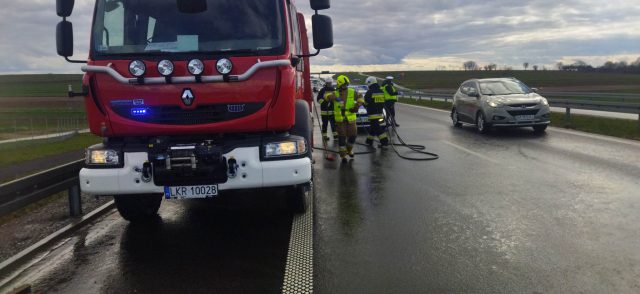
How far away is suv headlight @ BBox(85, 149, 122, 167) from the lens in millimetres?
4965

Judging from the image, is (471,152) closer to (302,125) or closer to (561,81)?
(302,125)

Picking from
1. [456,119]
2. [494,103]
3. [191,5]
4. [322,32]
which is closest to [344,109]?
[322,32]

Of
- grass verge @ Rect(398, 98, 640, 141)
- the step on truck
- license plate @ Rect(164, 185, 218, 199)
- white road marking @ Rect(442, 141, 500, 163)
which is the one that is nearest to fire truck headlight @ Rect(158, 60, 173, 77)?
the step on truck

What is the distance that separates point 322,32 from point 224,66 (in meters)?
1.34

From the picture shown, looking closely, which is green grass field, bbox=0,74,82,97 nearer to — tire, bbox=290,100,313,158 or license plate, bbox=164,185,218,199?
tire, bbox=290,100,313,158

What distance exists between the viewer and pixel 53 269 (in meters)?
4.58

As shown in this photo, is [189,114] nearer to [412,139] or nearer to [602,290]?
[602,290]

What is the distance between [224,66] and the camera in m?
4.88

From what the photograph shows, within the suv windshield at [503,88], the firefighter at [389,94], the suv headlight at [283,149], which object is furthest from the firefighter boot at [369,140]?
the suv headlight at [283,149]

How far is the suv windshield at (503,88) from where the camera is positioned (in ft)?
48.9

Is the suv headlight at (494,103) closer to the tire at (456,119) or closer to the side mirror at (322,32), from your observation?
the tire at (456,119)

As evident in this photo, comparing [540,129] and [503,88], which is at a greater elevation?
[503,88]

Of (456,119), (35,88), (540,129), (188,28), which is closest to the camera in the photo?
(188,28)

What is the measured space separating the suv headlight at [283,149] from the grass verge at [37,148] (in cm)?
1104
